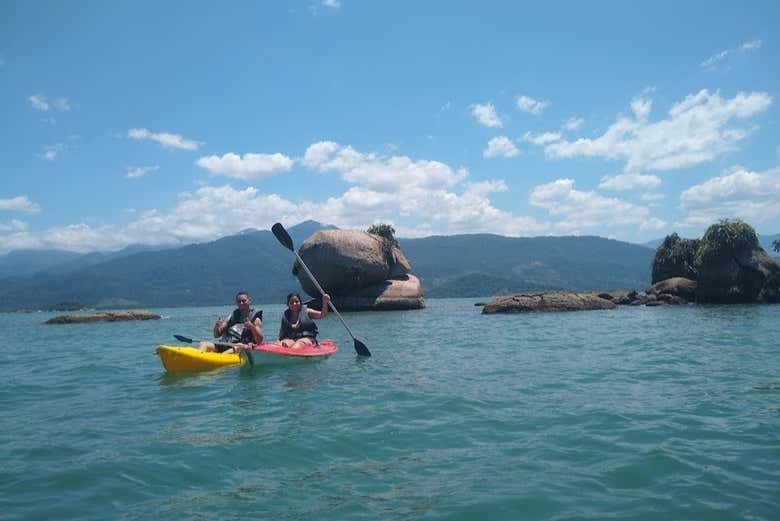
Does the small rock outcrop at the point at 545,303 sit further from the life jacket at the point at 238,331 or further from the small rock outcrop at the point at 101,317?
the small rock outcrop at the point at 101,317

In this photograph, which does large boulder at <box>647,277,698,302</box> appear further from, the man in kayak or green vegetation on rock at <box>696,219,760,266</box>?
the man in kayak

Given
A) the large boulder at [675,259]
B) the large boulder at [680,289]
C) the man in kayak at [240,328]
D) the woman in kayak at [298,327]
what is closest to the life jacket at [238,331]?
the man in kayak at [240,328]

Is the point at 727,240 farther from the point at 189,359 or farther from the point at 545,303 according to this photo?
the point at 189,359

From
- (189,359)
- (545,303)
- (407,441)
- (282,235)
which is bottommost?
(407,441)

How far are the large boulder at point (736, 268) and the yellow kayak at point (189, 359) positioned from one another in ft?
110

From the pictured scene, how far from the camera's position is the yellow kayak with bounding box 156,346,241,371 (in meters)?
11.9

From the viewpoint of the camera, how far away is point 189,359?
12.0 metres

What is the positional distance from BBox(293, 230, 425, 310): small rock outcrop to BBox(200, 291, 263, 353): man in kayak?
87.7 feet

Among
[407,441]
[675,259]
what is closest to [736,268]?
[675,259]

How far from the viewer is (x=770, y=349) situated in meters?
13.3

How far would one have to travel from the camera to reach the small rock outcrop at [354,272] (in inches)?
1630

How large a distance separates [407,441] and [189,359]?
7.14m

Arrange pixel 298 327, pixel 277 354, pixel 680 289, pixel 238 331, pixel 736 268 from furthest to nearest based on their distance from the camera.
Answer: pixel 680 289
pixel 736 268
pixel 298 327
pixel 238 331
pixel 277 354

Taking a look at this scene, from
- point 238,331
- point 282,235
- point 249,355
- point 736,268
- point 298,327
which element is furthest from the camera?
point 736,268
